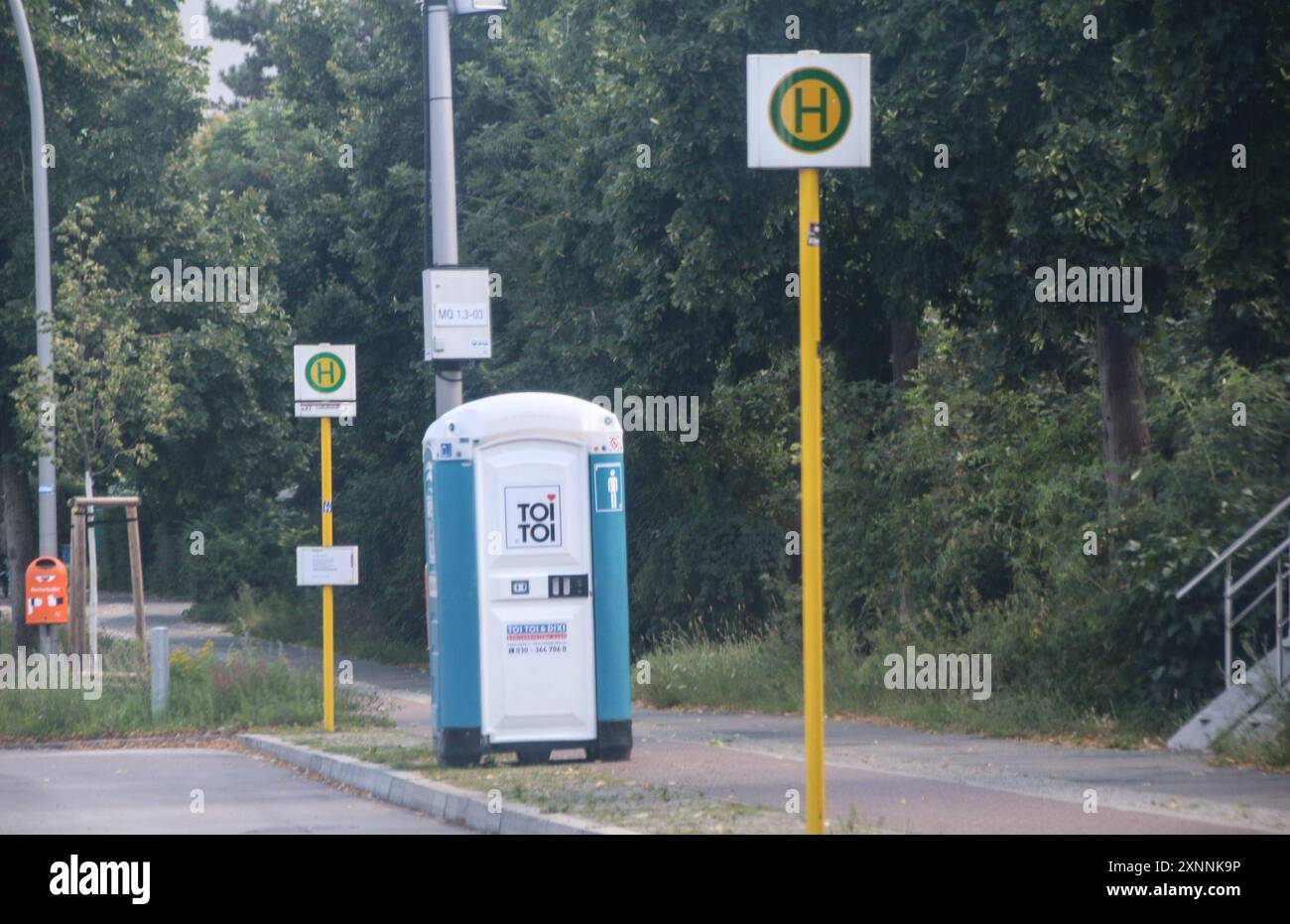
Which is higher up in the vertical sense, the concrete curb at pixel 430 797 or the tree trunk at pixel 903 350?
the tree trunk at pixel 903 350

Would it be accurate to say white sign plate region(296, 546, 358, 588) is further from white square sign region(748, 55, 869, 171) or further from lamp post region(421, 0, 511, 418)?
white square sign region(748, 55, 869, 171)

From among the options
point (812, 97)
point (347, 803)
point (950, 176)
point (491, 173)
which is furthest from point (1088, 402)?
point (491, 173)

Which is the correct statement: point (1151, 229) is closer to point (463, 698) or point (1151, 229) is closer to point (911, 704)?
point (911, 704)

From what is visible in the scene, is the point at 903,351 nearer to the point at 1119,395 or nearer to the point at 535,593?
the point at 1119,395

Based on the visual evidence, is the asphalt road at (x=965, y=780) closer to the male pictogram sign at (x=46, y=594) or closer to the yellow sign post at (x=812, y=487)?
the yellow sign post at (x=812, y=487)

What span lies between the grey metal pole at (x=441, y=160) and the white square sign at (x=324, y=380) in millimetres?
1600

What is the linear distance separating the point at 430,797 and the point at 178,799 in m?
2.24

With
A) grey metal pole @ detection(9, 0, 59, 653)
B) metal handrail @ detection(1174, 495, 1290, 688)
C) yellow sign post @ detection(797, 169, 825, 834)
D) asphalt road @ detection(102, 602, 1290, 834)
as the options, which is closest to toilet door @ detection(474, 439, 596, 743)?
asphalt road @ detection(102, 602, 1290, 834)

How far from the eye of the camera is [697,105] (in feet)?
66.6

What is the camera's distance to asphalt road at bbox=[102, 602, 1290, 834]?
9.67m

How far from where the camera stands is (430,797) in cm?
1185

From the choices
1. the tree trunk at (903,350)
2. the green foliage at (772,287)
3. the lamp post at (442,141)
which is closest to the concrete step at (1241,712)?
the green foliage at (772,287)

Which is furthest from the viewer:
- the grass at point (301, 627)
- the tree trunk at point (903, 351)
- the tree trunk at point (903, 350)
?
the grass at point (301, 627)

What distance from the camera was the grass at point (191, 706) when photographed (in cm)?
1878
